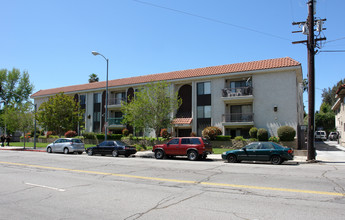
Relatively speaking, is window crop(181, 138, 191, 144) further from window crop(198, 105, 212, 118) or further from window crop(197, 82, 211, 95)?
window crop(197, 82, 211, 95)

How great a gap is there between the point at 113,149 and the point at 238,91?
15.1 meters

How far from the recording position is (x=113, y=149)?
2183 centimetres

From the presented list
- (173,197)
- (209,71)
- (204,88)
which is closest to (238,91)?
(204,88)

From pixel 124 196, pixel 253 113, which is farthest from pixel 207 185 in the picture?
pixel 253 113

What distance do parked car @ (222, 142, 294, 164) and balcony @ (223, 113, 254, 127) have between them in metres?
12.2

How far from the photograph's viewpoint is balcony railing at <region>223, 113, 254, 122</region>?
28.7 meters

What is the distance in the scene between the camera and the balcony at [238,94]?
2855 cm

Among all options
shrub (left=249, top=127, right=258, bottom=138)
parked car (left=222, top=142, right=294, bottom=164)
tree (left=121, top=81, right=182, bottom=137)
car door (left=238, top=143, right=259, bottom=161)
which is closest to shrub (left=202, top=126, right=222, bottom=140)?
shrub (left=249, top=127, right=258, bottom=138)

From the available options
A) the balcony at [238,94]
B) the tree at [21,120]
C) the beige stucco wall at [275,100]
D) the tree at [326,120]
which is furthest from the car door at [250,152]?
the tree at [326,120]

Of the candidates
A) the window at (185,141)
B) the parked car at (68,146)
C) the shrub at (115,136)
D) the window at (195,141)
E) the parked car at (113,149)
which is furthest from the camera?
the shrub at (115,136)

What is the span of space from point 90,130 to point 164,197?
35.8 metres

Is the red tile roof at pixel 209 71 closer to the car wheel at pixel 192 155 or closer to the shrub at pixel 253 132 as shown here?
the shrub at pixel 253 132

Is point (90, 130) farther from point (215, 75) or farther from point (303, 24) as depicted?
point (303, 24)

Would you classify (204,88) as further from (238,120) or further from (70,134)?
(70,134)
